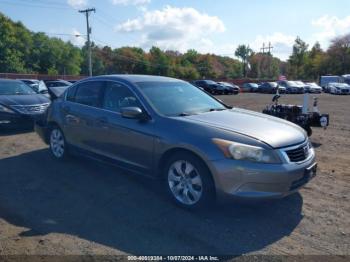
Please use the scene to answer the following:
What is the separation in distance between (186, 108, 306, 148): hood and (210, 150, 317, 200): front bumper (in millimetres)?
316

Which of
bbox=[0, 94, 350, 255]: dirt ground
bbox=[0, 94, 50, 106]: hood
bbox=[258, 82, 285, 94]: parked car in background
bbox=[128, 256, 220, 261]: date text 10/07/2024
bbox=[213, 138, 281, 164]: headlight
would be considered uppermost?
bbox=[0, 94, 50, 106]: hood

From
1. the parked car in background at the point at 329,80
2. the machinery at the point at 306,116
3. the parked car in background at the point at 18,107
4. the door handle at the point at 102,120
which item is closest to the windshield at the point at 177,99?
the door handle at the point at 102,120

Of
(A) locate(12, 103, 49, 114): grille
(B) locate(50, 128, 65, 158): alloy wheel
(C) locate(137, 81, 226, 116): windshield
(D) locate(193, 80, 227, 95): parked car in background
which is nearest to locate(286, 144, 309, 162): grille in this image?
(C) locate(137, 81, 226, 116): windshield

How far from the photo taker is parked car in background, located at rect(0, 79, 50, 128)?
959cm

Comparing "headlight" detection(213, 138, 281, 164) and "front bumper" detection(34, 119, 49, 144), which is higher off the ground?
"headlight" detection(213, 138, 281, 164)

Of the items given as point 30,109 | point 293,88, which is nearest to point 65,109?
point 30,109

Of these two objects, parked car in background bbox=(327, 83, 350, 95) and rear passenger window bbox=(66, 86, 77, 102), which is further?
parked car in background bbox=(327, 83, 350, 95)

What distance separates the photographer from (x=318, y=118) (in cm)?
923

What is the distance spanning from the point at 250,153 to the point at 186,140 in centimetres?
78

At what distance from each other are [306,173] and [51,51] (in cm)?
7874

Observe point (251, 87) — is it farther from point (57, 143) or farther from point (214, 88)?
point (57, 143)

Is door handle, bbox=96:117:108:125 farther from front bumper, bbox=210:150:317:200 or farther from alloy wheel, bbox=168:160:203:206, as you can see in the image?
front bumper, bbox=210:150:317:200

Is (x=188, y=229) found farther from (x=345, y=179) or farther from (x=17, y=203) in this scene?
(x=345, y=179)

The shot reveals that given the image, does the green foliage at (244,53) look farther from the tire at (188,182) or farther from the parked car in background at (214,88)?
the tire at (188,182)
